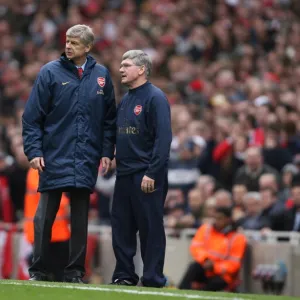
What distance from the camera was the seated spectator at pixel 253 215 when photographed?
15.0 meters

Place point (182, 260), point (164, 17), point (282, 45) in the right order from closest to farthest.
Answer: point (182, 260) → point (282, 45) → point (164, 17)

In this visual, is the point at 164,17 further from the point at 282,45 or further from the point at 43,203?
the point at 43,203

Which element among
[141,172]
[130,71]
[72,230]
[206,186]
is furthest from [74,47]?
[206,186]

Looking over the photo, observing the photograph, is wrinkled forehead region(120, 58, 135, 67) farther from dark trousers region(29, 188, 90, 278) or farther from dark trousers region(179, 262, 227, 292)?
dark trousers region(179, 262, 227, 292)

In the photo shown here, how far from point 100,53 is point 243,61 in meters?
4.24

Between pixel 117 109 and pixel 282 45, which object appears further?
pixel 282 45

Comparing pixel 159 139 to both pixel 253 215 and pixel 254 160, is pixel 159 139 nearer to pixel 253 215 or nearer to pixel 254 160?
pixel 253 215

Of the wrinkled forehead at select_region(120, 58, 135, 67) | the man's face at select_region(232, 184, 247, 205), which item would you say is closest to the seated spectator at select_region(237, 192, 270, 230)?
the man's face at select_region(232, 184, 247, 205)

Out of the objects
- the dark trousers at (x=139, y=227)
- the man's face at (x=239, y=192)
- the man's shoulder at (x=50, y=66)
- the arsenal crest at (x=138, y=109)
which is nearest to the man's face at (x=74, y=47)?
the man's shoulder at (x=50, y=66)

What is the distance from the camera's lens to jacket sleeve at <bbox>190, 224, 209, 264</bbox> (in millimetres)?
14719

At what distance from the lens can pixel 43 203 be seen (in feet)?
36.2

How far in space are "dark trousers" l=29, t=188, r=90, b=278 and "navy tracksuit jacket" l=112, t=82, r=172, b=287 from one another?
1.00 feet

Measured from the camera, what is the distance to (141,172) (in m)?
11.0

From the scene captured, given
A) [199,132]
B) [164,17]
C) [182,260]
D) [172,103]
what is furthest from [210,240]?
[164,17]
